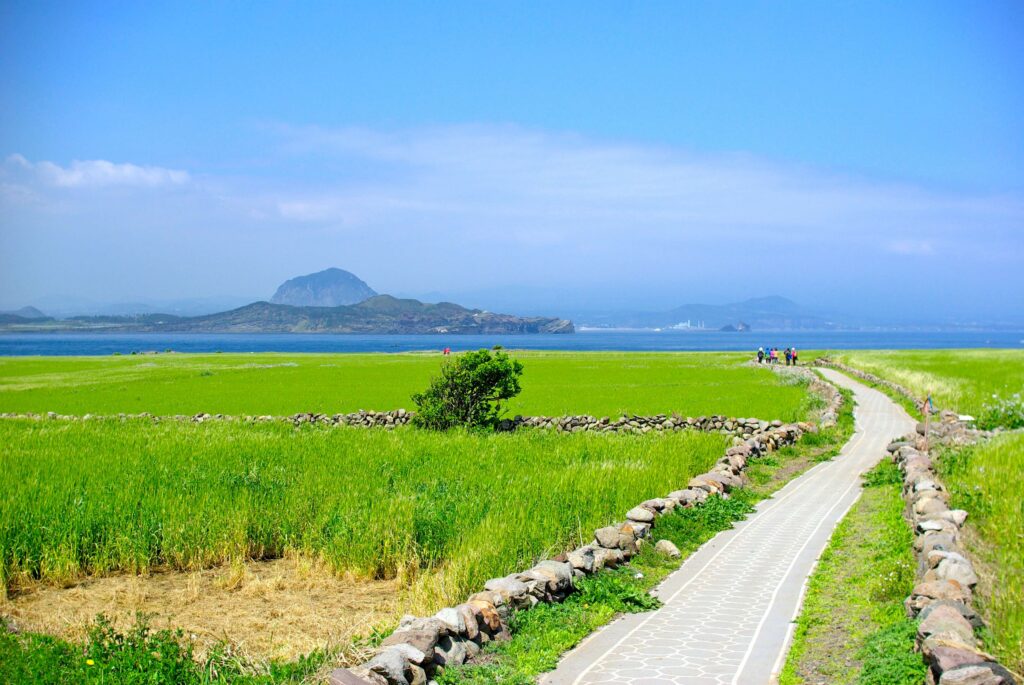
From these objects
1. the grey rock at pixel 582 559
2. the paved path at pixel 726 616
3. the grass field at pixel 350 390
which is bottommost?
the grass field at pixel 350 390

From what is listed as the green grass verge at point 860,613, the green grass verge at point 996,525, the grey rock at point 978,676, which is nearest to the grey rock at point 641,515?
the green grass verge at point 860,613

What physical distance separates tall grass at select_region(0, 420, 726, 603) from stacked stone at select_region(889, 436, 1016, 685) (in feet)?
12.7

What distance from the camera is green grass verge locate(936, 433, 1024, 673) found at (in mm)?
6508

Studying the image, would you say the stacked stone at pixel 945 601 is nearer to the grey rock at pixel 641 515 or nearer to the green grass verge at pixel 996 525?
the green grass verge at pixel 996 525

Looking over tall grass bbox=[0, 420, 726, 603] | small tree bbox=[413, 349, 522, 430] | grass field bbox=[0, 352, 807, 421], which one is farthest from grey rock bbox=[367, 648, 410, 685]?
grass field bbox=[0, 352, 807, 421]

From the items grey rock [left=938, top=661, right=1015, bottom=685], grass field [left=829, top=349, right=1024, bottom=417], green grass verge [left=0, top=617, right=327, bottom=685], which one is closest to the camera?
grey rock [left=938, top=661, right=1015, bottom=685]

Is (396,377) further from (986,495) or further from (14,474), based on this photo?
(986,495)

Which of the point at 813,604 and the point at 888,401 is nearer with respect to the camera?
the point at 813,604

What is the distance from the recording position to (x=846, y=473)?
17.7 meters

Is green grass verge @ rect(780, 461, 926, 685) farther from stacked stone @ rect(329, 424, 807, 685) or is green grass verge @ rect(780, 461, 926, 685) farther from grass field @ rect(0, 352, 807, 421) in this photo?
grass field @ rect(0, 352, 807, 421)

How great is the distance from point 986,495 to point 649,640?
745 cm

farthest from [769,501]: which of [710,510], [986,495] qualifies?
[986,495]

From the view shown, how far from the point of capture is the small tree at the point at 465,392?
81.2 ft

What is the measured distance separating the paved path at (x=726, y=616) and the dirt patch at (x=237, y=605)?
2.23 metres
